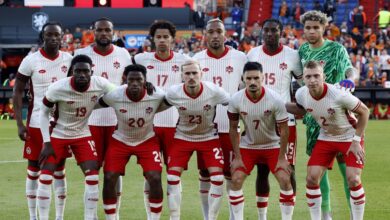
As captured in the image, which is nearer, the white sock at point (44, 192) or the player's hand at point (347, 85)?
the player's hand at point (347, 85)

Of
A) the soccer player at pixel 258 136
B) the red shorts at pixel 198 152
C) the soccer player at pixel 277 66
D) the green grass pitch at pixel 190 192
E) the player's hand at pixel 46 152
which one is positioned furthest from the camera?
the green grass pitch at pixel 190 192

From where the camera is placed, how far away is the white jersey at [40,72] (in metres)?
12.1

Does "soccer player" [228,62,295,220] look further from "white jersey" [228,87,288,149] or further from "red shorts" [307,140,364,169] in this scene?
"red shorts" [307,140,364,169]

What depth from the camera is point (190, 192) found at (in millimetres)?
15398

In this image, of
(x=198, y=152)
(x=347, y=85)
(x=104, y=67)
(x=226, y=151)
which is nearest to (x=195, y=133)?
(x=198, y=152)

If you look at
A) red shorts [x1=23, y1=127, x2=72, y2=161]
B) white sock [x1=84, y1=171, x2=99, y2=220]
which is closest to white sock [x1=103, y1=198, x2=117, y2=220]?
white sock [x1=84, y1=171, x2=99, y2=220]

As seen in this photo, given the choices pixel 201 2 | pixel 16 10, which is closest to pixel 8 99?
pixel 16 10

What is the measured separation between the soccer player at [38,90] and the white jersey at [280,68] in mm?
2568

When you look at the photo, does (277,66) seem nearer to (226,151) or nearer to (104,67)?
(226,151)

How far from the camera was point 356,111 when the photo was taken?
36.6 ft

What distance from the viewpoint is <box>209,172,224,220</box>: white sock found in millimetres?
11445

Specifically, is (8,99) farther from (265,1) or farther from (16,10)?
(265,1)

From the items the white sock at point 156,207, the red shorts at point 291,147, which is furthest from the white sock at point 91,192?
the red shorts at point 291,147

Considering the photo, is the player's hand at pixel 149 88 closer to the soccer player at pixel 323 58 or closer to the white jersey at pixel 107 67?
the white jersey at pixel 107 67
